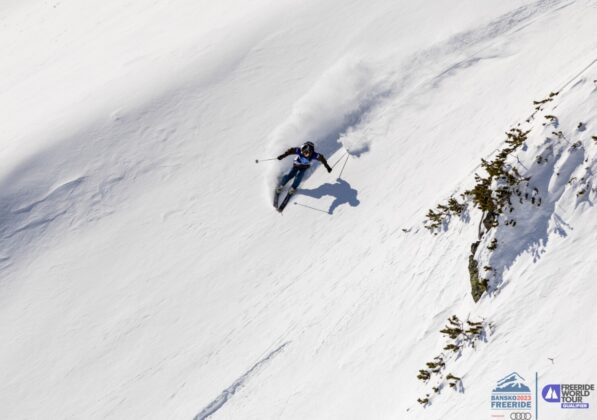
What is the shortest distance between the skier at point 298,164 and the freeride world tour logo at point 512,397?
7038 mm

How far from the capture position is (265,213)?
14.4 metres

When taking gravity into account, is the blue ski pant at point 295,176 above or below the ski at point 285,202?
above

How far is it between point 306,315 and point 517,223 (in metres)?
5.49

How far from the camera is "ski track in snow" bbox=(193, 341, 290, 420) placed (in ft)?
40.7

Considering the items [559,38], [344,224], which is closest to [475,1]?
[559,38]

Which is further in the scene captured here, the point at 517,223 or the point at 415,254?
the point at 415,254

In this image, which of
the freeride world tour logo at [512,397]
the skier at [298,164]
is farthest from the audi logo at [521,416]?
the skier at [298,164]

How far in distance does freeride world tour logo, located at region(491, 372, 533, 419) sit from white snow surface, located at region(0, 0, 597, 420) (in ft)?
0.67

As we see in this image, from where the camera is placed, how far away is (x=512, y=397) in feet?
29.6

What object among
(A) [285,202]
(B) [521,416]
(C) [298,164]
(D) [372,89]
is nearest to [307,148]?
(C) [298,164]

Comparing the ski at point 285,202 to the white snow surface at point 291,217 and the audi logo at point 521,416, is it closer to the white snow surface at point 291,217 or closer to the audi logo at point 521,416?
the white snow surface at point 291,217

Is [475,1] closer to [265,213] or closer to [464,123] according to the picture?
[464,123]

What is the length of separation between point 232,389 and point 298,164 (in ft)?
20.2

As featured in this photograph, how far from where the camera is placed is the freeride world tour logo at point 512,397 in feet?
29.3
